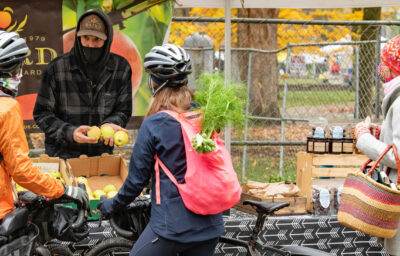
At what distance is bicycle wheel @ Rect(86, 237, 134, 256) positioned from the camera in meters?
4.12

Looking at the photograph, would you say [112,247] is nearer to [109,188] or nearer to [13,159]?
[109,188]

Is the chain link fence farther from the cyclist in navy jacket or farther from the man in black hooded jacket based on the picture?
the cyclist in navy jacket

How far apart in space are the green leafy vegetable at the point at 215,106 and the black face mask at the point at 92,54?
5.69 feet

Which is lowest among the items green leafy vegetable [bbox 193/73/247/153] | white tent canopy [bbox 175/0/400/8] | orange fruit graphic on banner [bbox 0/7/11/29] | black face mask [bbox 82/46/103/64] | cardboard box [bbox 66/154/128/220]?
cardboard box [bbox 66/154/128/220]

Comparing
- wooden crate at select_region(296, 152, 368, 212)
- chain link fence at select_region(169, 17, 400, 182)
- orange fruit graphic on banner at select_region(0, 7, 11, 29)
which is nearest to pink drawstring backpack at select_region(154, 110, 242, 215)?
wooden crate at select_region(296, 152, 368, 212)

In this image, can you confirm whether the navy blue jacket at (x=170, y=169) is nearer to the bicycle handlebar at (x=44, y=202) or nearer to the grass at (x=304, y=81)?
the bicycle handlebar at (x=44, y=202)

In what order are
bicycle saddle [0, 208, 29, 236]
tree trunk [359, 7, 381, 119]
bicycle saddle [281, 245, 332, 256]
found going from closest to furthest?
bicycle saddle [0, 208, 29, 236]
bicycle saddle [281, 245, 332, 256]
tree trunk [359, 7, 381, 119]

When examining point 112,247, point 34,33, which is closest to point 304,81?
point 34,33

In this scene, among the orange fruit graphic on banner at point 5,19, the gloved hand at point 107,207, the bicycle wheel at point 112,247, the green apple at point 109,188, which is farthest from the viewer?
the orange fruit graphic on banner at point 5,19

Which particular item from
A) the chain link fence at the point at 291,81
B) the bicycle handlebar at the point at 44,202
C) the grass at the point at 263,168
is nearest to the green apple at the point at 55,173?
the bicycle handlebar at the point at 44,202

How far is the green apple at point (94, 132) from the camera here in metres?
4.80

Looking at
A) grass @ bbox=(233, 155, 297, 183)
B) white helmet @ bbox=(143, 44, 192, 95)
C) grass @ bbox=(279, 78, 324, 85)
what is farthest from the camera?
grass @ bbox=(279, 78, 324, 85)

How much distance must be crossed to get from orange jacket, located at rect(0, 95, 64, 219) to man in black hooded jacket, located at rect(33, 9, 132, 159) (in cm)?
161

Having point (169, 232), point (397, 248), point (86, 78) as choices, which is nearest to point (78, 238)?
point (169, 232)
